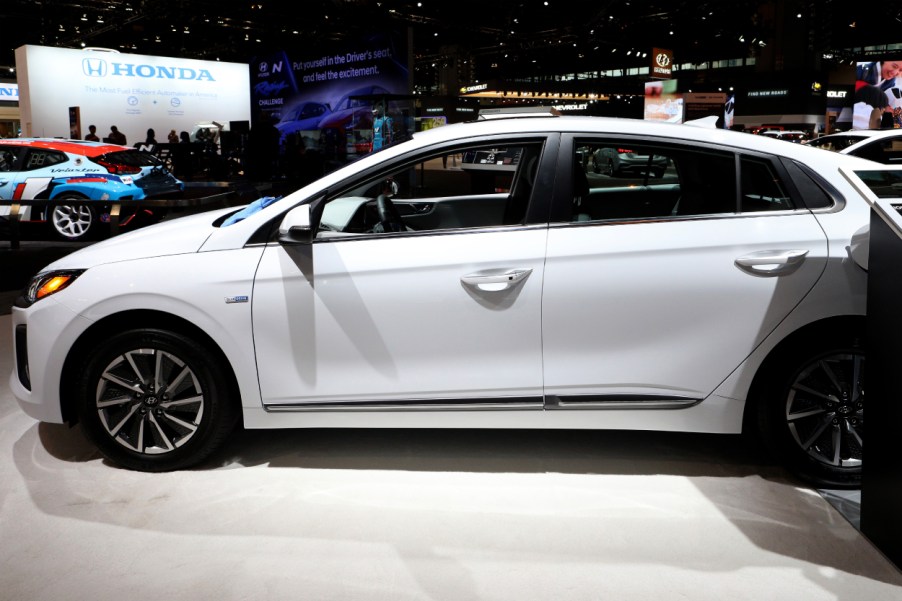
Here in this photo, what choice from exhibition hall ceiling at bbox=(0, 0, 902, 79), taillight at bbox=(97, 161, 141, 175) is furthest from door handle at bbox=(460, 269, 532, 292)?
exhibition hall ceiling at bbox=(0, 0, 902, 79)

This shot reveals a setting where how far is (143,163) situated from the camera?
437 inches

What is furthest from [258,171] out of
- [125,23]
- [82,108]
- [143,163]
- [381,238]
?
[125,23]

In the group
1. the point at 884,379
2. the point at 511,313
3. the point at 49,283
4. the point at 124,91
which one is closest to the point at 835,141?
the point at 884,379

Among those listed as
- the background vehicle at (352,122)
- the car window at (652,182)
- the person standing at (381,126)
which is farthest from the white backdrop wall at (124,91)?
the car window at (652,182)

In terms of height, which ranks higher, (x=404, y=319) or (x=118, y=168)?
(x=118, y=168)

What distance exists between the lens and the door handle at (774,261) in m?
2.97

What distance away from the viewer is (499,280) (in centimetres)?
300

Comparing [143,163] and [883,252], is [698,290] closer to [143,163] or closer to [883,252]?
[883,252]

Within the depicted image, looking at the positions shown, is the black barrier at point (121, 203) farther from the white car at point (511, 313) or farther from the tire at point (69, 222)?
the white car at point (511, 313)

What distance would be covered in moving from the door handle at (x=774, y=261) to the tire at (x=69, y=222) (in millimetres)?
9808

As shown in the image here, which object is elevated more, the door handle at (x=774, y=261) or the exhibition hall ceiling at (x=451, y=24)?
the exhibition hall ceiling at (x=451, y=24)

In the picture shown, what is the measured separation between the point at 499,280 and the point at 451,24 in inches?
1316

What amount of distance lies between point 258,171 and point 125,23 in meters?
18.8

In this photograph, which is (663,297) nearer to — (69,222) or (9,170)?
(69,222)
